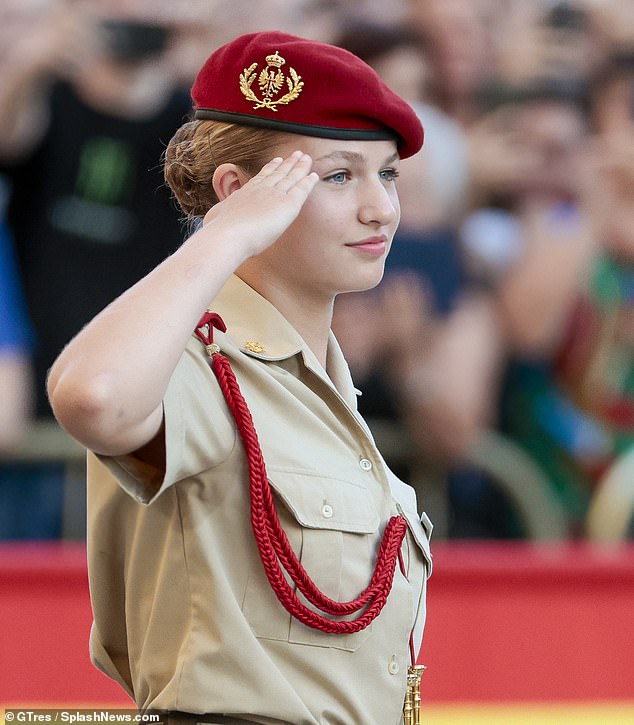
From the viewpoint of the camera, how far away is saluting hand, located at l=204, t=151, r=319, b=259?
3.88 ft

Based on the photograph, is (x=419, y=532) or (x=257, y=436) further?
(x=419, y=532)

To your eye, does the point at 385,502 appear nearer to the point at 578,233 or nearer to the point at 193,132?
the point at 193,132

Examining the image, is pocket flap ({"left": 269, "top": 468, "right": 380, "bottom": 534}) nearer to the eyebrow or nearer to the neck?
the neck

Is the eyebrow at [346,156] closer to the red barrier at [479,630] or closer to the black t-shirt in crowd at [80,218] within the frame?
the red barrier at [479,630]

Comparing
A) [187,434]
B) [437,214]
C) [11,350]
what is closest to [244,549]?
[187,434]

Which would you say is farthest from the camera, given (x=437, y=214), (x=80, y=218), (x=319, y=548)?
(x=437, y=214)

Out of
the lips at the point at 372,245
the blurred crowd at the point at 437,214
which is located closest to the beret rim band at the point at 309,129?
the lips at the point at 372,245

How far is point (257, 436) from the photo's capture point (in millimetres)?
1216

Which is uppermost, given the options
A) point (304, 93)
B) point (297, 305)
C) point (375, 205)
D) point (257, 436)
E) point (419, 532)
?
point (304, 93)

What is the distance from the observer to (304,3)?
3.89 meters

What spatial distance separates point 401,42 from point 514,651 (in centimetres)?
186

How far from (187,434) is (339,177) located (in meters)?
0.35

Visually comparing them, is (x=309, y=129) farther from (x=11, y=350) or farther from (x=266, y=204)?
(x=11, y=350)

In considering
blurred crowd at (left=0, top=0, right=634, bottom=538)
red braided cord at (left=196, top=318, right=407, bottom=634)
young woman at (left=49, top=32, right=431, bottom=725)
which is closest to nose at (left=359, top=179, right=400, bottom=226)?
young woman at (left=49, top=32, right=431, bottom=725)
